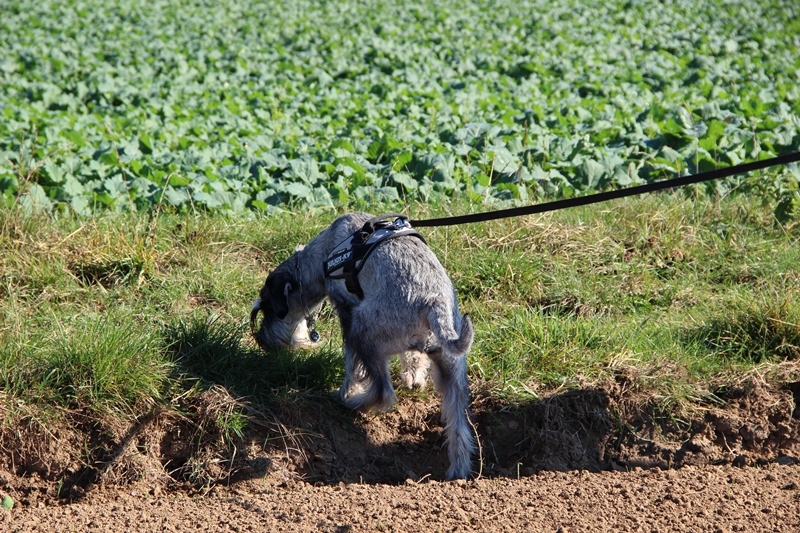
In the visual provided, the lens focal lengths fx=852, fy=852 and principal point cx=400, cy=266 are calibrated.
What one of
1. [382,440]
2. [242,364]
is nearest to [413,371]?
[382,440]

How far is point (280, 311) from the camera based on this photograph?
4922 mm

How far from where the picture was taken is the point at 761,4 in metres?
19.7

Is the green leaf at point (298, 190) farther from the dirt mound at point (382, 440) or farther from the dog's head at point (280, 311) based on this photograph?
the dirt mound at point (382, 440)

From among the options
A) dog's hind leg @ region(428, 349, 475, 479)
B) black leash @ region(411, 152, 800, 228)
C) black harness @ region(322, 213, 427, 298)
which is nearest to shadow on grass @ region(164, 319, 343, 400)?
black harness @ region(322, 213, 427, 298)

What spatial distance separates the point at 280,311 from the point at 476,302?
155 cm

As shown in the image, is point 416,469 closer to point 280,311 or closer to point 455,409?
point 455,409

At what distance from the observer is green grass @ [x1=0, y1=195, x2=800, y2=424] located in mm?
4730

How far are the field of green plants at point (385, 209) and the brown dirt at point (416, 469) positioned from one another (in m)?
0.10

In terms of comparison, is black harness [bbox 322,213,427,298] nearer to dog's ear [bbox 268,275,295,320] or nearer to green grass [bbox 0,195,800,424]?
dog's ear [bbox 268,275,295,320]

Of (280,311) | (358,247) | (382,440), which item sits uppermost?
(358,247)

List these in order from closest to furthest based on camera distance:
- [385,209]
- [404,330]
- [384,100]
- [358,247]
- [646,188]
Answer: [646,188]
[404,330]
[358,247]
[385,209]
[384,100]

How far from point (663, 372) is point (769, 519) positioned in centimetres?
126

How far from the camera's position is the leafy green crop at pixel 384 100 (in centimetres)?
768

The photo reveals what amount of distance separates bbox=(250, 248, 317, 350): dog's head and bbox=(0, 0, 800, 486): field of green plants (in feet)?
0.39
